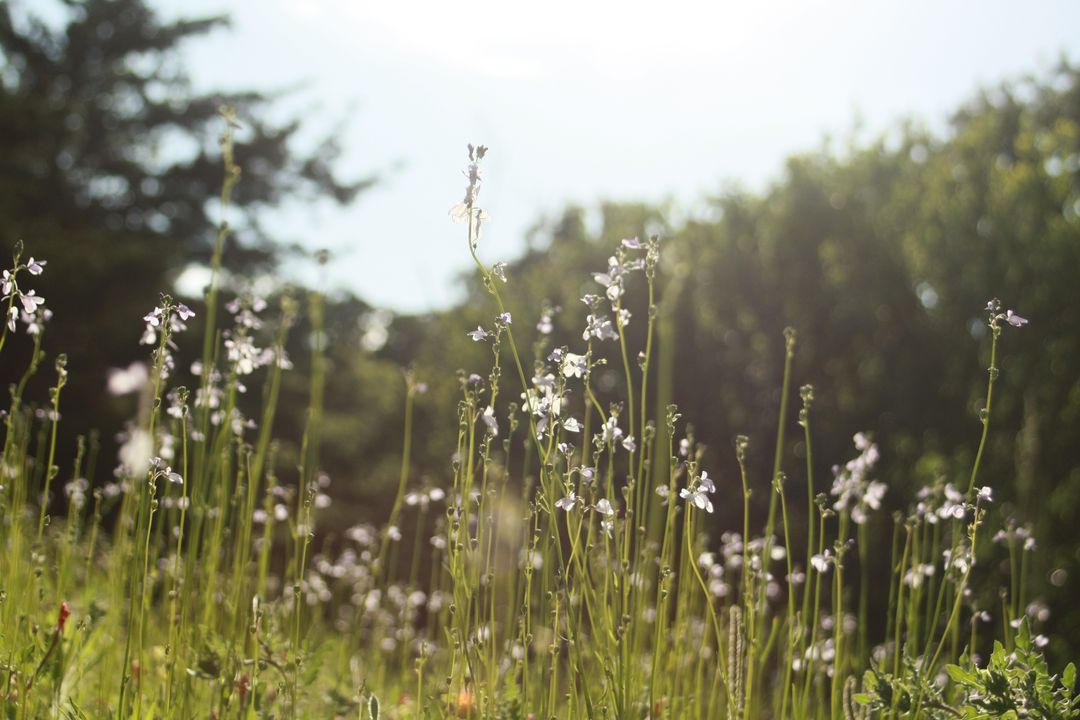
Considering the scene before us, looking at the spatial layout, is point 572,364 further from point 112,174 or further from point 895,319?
point 112,174

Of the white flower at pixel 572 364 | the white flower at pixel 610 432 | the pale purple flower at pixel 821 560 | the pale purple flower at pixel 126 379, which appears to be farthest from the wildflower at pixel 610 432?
the pale purple flower at pixel 126 379

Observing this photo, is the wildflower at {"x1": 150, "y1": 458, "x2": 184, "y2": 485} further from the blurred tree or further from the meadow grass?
the blurred tree

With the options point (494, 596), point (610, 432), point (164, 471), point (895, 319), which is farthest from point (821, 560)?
point (895, 319)

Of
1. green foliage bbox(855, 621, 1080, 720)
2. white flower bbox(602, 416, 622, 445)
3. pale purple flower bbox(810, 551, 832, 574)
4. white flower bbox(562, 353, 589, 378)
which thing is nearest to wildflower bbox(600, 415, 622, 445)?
white flower bbox(602, 416, 622, 445)

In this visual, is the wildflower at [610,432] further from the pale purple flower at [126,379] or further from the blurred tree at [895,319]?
the pale purple flower at [126,379]

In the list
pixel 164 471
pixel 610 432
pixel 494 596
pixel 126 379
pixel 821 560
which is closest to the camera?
pixel 164 471

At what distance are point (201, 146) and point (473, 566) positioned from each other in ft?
44.6

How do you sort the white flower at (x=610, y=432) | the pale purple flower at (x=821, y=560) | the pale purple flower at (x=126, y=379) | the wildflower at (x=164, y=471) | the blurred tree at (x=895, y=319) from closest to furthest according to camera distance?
the wildflower at (x=164, y=471)
the white flower at (x=610, y=432)
the pale purple flower at (x=821, y=560)
the blurred tree at (x=895, y=319)
the pale purple flower at (x=126, y=379)

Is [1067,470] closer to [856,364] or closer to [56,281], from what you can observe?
[856,364]

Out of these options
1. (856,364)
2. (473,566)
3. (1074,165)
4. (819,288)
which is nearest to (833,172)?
(819,288)

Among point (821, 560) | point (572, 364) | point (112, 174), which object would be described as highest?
point (112, 174)

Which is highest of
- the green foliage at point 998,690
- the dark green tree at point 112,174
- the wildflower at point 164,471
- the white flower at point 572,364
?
the dark green tree at point 112,174

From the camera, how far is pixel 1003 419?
7.40 m

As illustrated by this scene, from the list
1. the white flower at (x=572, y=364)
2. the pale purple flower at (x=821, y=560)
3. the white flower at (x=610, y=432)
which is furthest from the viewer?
the pale purple flower at (x=821, y=560)
